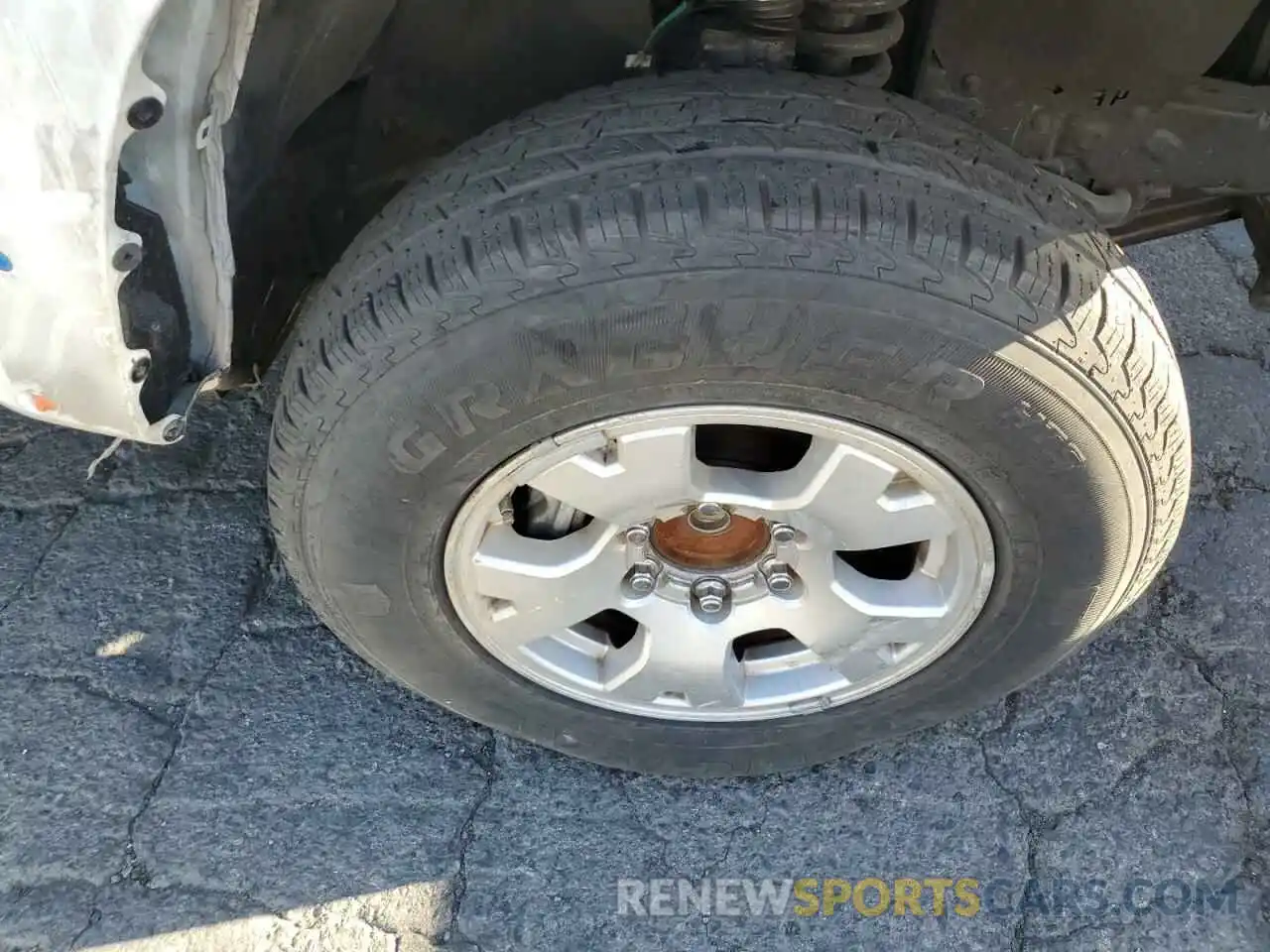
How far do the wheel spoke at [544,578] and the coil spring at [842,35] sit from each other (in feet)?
2.52

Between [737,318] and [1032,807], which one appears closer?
[737,318]

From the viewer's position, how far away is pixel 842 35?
1.59 metres

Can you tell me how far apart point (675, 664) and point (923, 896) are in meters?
0.62

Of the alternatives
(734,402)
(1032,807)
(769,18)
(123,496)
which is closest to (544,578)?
(734,402)

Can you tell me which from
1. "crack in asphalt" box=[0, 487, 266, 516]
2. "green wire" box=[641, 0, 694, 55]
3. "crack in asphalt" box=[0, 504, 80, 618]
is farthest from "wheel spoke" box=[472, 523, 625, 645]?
"crack in asphalt" box=[0, 504, 80, 618]

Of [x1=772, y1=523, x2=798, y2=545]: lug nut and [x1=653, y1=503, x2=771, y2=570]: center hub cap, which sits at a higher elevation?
[x1=772, y1=523, x2=798, y2=545]: lug nut

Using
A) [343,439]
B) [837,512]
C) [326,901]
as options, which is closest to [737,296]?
[837,512]

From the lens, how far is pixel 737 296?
1350 millimetres

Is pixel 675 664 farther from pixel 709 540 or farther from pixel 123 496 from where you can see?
pixel 123 496

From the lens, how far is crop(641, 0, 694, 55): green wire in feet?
5.22

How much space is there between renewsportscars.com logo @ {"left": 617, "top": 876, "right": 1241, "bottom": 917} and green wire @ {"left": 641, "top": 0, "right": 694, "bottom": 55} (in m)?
1.40

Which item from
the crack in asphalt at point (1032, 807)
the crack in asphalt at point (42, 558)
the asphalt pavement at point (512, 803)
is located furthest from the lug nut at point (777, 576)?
the crack in asphalt at point (42, 558)

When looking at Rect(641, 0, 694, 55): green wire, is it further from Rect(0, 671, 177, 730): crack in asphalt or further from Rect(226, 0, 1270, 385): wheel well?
Rect(0, 671, 177, 730): crack in asphalt

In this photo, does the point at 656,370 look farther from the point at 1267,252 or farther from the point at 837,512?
the point at 1267,252
